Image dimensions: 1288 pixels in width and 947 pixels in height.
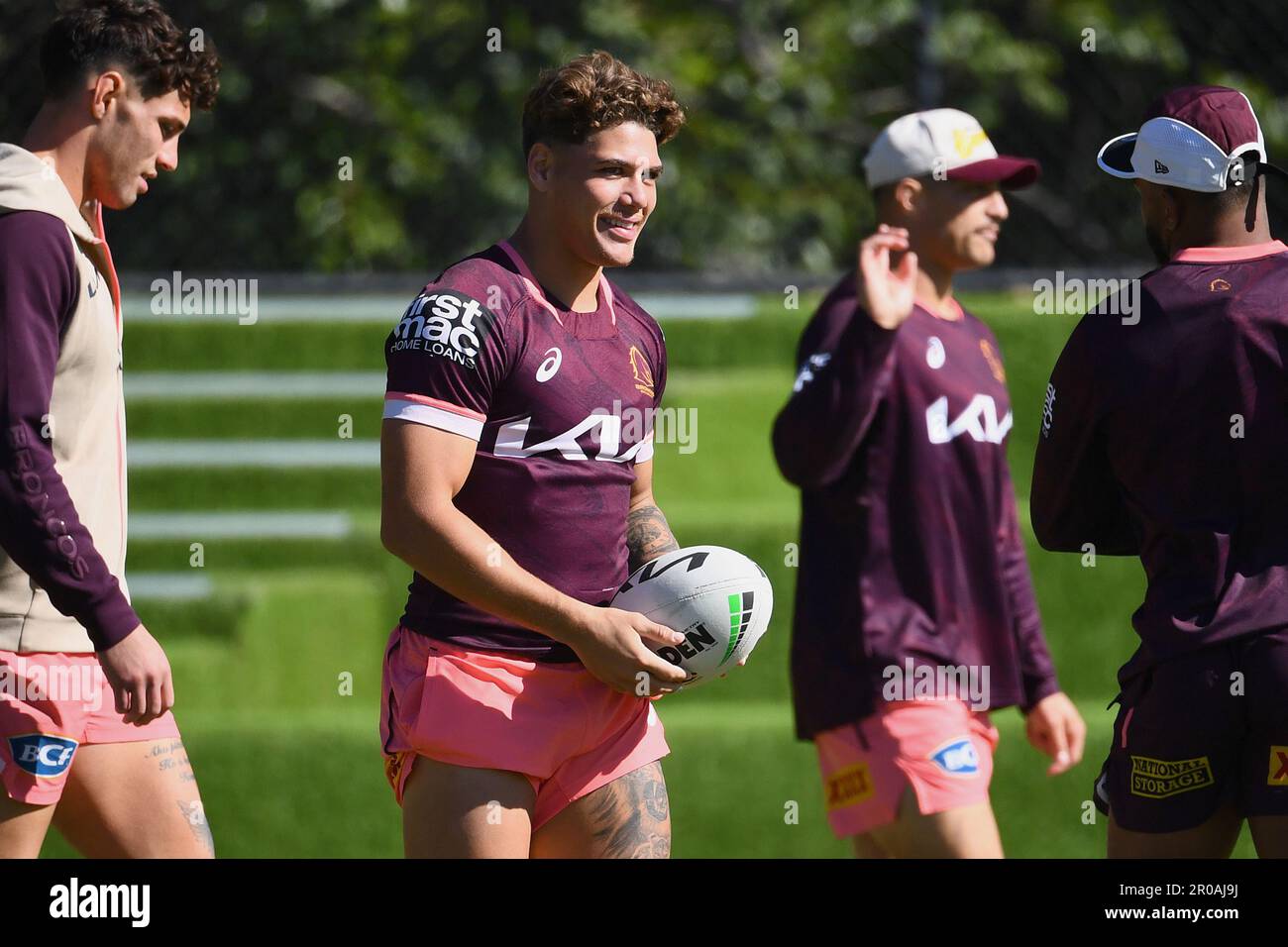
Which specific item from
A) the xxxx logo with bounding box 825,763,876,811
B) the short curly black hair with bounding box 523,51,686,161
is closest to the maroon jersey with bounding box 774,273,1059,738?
the xxxx logo with bounding box 825,763,876,811

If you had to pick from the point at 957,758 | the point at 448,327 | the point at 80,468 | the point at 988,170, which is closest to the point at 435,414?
the point at 448,327

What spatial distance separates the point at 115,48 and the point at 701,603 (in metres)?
1.71

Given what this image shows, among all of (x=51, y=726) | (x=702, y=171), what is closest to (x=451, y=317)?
(x=51, y=726)

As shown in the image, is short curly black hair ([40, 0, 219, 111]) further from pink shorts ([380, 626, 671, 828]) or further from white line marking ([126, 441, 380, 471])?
white line marking ([126, 441, 380, 471])

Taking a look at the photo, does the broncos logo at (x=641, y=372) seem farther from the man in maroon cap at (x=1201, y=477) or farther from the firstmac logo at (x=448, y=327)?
the man in maroon cap at (x=1201, y=477)

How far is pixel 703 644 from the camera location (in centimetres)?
357

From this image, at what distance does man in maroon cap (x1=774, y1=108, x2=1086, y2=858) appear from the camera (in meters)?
4.59

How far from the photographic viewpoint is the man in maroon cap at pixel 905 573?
181 inches

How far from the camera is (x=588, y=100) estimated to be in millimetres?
3539

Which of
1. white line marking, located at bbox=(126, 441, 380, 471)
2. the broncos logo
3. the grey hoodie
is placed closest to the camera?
the grey hoodie

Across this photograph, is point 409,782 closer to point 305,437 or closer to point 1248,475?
point 1248,475

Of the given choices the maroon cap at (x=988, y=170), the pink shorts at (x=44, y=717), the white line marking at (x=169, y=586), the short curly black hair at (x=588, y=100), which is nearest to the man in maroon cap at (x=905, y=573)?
the maroon cap at (x=988, y=170)

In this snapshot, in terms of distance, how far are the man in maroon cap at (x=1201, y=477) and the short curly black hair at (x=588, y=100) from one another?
1.11 meters

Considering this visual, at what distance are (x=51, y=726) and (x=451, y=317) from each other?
117 centimetres
